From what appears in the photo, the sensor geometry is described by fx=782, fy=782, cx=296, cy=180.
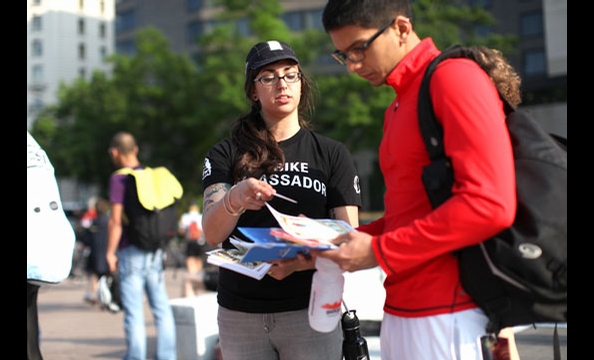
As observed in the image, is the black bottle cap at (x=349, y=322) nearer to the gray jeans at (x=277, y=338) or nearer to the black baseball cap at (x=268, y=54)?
the gray jeans at (x=277, y=338)

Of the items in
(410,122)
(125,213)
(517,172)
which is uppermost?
(410,122)

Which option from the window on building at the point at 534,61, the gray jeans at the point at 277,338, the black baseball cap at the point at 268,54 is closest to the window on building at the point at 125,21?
the window on building at the point at 534,61

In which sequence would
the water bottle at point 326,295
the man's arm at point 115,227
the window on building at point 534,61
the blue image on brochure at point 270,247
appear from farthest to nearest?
the window on building at point 534,61, the man's arm at point 115,227, the water bottle at point 326,295, the blue image on brochure at point 270,247

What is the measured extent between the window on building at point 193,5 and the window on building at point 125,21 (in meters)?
12.1

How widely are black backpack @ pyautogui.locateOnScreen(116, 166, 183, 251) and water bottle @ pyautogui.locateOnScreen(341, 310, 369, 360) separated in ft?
13.6

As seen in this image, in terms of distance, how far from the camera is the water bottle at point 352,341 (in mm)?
3197

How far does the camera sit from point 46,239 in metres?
3.64

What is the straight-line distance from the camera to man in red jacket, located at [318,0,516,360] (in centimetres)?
217
